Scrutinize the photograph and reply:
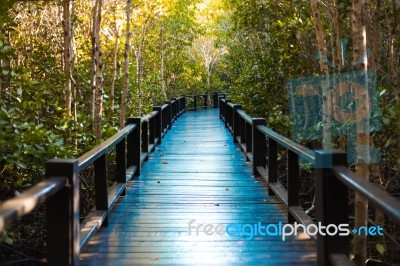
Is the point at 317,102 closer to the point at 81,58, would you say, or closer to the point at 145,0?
the point at 81,58

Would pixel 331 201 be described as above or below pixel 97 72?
below

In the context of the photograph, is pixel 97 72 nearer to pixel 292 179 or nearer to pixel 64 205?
pixel 292 179

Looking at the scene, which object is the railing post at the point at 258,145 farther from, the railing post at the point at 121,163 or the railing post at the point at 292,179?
the railing post at the point at 292,179

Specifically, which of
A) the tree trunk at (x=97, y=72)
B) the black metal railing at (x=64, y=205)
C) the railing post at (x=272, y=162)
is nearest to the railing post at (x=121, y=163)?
the black metal railing at (x=64, y=205)

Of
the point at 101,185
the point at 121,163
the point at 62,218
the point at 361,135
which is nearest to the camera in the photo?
the point at 62,218

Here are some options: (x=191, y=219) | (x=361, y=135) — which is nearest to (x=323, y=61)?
(x=361, y=135)

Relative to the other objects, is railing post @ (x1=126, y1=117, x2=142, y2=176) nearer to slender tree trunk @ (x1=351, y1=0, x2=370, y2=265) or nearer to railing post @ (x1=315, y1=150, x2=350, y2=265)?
slender tree trunk @ (x1=351, y1=0, x2=370, y2=265)

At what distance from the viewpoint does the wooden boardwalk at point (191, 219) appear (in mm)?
4004

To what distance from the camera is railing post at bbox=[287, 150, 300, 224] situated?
15.3 feet

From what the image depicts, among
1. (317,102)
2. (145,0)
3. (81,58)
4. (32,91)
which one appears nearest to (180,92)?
(145,0)

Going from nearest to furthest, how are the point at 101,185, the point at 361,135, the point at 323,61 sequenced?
1. the point at 361,135
2. the point at 101,185
3. the point at 323,61

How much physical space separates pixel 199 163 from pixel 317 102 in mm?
2567

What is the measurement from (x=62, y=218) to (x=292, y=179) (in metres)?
2.35

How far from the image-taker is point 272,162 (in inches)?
238
